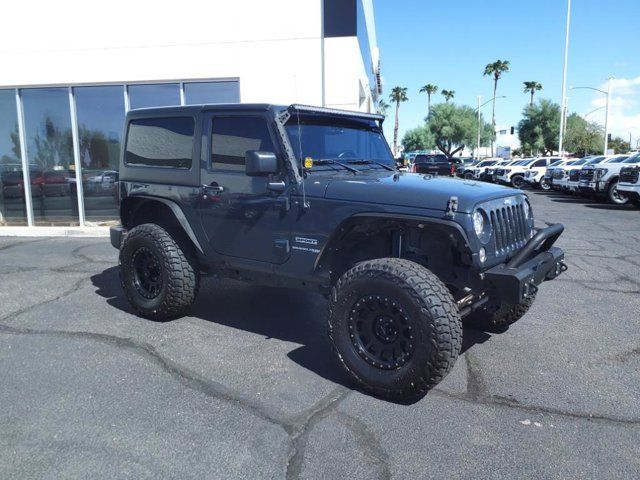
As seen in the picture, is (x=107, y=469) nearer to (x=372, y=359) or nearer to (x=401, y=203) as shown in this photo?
(x=372, y=359)

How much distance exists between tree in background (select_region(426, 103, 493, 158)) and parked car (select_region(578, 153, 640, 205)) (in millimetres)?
53297

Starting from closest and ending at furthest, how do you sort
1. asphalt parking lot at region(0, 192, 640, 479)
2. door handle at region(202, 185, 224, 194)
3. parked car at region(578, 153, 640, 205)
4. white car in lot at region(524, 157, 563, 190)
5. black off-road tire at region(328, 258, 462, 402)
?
asphalt parking lot at region(0, 192, 640, 479), black off-road tire at region(328, 258, 462, 402), door handle at region(202, 185, 224, 194), parked car at region(578, 153, 640, 205), white car in lot at region(524, 157, 563, 190)

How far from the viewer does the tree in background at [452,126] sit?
70625 mm

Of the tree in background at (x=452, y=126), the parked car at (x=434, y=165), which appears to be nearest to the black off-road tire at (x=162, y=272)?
the parked car at (x=434, y=165)

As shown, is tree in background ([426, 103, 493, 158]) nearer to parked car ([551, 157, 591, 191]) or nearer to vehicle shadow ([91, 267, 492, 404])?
parked car ([551, 157, 591, 191])

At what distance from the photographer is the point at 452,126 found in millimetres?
70938

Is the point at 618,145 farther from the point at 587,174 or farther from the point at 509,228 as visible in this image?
the point at 509,228

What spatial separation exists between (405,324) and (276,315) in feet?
7.01

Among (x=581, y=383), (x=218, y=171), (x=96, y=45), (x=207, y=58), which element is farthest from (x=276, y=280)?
(x=96, y=45)

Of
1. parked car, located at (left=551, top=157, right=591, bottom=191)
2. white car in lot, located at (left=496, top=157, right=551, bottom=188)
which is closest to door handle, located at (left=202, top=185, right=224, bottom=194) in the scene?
parked car, located at (left=551, top=157, right=591, bottom=191)

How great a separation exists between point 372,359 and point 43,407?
214 centimetres

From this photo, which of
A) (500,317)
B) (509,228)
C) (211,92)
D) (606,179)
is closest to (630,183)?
(606,179)

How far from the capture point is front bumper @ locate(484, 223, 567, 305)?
10.6ft

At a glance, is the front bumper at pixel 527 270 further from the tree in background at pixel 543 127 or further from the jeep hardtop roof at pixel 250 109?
the tree in background at pixel 543 127
